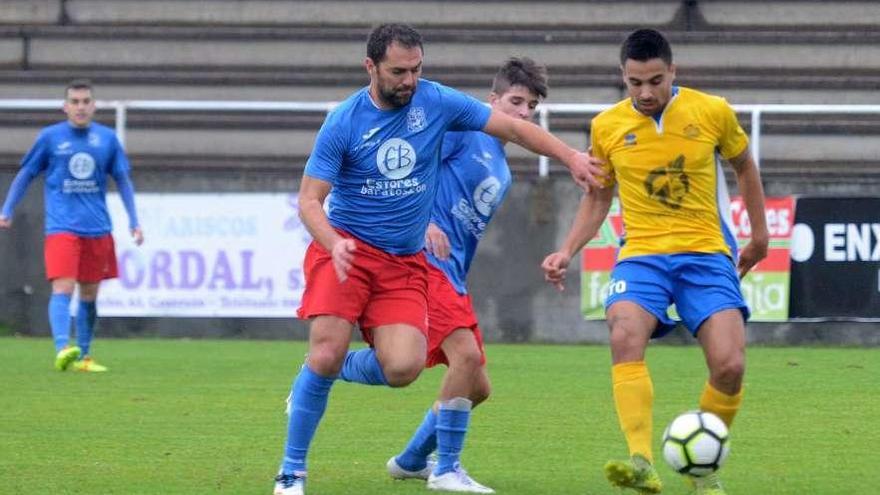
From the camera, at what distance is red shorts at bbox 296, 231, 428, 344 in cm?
698

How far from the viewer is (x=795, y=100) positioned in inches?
771

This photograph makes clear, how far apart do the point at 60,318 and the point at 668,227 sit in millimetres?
7302

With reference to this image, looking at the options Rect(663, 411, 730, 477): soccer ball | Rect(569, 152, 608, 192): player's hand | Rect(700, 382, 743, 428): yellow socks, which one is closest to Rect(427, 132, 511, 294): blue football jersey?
Rect(569, 152, 608, 192): player's hand

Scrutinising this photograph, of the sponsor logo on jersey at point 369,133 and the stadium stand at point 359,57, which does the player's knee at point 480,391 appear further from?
the stadium stand at point 359,57

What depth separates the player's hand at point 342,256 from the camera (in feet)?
21.3

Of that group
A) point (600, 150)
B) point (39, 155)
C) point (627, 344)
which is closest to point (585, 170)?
point (600, 150)

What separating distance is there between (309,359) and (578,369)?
659 centimetres

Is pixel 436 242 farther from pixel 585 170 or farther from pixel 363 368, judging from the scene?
pixel 585 170

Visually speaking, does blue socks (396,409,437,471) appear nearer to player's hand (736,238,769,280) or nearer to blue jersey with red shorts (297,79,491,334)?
blue jersey with red shorts (297,79,491,334)

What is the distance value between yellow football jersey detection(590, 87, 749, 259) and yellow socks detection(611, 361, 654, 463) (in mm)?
552

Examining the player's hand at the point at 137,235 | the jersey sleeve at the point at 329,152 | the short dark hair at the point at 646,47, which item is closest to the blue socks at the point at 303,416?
the jersey sleeve at the point at 329,152

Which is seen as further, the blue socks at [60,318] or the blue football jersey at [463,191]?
the blue socks at [60,318]

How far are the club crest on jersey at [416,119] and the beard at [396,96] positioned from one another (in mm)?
79

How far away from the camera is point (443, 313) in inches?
297
